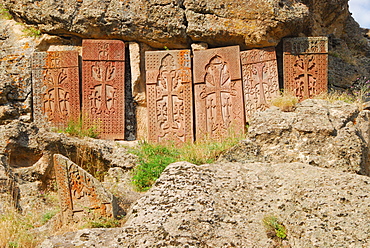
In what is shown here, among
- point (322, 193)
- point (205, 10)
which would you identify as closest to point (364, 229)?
point (322, 193)

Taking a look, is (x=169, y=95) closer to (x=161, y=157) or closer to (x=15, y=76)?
(x=161, y=157)

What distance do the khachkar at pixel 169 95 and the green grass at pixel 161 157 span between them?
102 centimetres

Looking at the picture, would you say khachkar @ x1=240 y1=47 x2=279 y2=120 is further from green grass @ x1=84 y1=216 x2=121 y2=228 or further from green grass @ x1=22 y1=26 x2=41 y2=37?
green grass @ x1=84 y1=216 x2=121 y2=228

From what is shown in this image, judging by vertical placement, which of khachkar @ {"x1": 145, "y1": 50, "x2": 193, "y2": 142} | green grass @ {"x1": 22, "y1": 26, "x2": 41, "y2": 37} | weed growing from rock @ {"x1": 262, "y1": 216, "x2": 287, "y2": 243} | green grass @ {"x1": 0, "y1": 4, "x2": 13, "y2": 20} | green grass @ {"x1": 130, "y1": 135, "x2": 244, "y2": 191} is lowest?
weed growing from rock @ {"x1": 262, "y1": 216, "x2": 287, "y2": 243}

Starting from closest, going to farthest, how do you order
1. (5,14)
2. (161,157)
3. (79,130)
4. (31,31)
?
(161,157)
(79,130)
(31,31)
(5,14)

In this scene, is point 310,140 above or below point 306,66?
below

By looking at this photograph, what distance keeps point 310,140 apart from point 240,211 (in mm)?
2347

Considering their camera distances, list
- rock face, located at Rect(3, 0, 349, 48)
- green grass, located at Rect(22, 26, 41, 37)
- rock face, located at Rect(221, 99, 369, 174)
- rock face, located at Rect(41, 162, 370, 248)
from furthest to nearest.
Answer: green grass, located at Rect(22, 26, 41, 37)
rock face, located at Rect(3, 0, 349, 48)
rock face, located at Rect(221, 99, 369, 174)
rock face, located at Rect(41, 162, 370, 248)

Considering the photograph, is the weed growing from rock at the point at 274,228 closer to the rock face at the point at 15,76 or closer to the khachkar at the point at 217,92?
the khachkar at the point at 217,92

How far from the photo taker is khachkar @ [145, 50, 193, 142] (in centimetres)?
Result: 950

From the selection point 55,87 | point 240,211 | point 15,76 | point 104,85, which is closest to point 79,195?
point 240,211

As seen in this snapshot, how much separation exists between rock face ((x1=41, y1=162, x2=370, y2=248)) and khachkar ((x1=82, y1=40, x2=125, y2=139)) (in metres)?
4.87

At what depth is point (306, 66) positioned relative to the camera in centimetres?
973

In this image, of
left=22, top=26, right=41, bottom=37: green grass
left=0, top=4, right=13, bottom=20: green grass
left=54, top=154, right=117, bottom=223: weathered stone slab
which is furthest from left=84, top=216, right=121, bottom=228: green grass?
left=0, top=4, right=13, bottom=20: green grass
